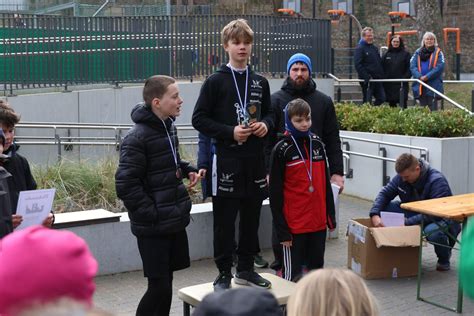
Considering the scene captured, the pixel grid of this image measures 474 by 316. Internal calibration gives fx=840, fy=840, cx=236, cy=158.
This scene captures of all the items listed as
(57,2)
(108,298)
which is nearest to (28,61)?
(57,2)

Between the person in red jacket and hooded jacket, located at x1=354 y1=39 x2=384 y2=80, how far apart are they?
11.0 meters

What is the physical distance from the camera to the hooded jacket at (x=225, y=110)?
627 cm

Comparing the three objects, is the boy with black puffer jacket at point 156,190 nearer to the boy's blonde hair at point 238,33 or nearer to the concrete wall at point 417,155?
the boy's blonde hair at point 238,33

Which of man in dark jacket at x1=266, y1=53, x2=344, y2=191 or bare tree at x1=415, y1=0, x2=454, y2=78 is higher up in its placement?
bare tree at x1=415, y1=0, x2=454, y2=78

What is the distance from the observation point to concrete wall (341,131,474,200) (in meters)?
11.4

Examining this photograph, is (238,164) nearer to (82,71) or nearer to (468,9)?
(82,71)

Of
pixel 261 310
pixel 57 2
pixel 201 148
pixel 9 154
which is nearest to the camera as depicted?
pixel 261 310

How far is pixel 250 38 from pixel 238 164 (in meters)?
0.94

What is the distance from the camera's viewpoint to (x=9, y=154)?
226 inches

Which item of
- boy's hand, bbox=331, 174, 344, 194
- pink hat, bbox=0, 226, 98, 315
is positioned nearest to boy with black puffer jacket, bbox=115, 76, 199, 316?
boy's hand, bbox=331, 174, 344, 194

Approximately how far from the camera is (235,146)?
627cm

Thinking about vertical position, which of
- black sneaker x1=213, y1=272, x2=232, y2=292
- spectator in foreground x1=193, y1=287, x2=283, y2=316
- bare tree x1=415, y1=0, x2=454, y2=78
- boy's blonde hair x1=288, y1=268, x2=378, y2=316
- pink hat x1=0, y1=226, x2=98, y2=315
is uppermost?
bare tree x1=415, y1=0, x2=454, y2=78

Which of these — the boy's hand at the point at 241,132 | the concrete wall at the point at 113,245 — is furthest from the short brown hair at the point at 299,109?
the concrete wall at the point at 113,245

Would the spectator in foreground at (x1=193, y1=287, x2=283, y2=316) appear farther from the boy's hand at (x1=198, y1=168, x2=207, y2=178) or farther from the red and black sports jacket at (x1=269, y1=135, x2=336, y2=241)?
the red and black sports jacket at (x1=269, y1=135, x2=336, y2=241)
